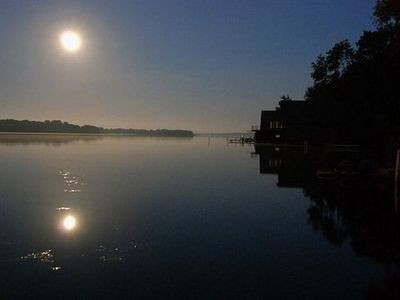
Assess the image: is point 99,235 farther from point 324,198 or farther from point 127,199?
point 324,198

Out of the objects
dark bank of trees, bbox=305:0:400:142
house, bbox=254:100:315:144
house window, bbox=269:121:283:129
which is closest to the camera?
dark bank of trees, bbox=305:0:400:142

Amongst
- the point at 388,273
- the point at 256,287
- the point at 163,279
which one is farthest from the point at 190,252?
the point at 388,273

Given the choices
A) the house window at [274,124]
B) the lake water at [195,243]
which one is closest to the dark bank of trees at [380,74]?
the lake water at [195,243]

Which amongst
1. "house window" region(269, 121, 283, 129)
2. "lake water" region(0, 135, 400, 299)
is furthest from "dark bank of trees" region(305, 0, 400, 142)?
"house window" region(269, 121, 283, 129)

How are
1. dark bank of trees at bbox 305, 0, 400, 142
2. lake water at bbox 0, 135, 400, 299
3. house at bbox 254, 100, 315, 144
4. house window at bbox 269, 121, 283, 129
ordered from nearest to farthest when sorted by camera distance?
lake water at bbox 0, 135, 400, 299, dark bank of trees at bbox 305, 0, 400, 142, house at bbox 254, 100, 315, 144, house window at bbox 269, 121, 283, 129

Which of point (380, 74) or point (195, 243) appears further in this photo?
point (380, 74)

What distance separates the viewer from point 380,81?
107 ft

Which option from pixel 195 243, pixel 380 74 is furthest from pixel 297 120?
pixel 195 243

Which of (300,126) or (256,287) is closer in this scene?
(256,287)

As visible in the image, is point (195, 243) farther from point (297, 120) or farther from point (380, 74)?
point (297, 120)

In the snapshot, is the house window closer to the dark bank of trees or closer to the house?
the house

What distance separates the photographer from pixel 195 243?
10.8 m

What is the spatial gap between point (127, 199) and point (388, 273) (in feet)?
38.1

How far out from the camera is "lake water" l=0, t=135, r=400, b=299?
7695mm
